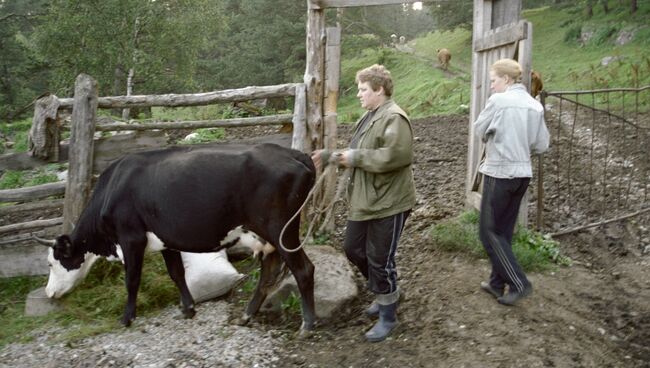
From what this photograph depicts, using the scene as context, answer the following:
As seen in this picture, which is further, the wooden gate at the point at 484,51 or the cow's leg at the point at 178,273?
the wooden gate at the point at 484,51

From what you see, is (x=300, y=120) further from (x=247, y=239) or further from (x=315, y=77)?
(x=247, y=239)

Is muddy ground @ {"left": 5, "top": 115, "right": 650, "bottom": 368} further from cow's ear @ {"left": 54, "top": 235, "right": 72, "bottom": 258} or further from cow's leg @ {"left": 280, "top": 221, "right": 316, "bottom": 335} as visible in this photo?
cow's ear @ {"left": 54, "top": 235, "right": 72, "bottom": 258}

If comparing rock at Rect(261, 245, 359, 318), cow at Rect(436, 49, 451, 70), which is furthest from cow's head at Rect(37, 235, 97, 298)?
cow at Rect(436, 49, 451, 70)

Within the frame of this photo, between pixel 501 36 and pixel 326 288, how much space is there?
294 centimetres

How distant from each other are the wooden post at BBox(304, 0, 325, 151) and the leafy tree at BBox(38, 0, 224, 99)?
16.4 meters

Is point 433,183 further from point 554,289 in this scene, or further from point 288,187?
point 288,187

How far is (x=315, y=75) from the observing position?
20.7ft

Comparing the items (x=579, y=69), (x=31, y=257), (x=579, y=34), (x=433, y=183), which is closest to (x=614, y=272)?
(x=433, y=183)

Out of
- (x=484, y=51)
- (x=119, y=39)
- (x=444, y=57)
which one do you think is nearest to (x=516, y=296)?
(x=484, y=51)

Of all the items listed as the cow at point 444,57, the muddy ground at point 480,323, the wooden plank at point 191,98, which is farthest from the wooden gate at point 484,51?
the cow at point 444,57

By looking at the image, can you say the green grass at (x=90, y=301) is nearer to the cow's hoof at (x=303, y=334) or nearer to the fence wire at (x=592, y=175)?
the cow's hoof at (x=303, y=334)

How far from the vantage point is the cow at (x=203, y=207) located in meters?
4.76

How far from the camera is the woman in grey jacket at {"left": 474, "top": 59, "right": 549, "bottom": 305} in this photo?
4551mm

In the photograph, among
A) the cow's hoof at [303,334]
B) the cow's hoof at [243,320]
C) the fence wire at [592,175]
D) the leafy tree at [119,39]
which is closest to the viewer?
the cow's hoof at [303,334]
